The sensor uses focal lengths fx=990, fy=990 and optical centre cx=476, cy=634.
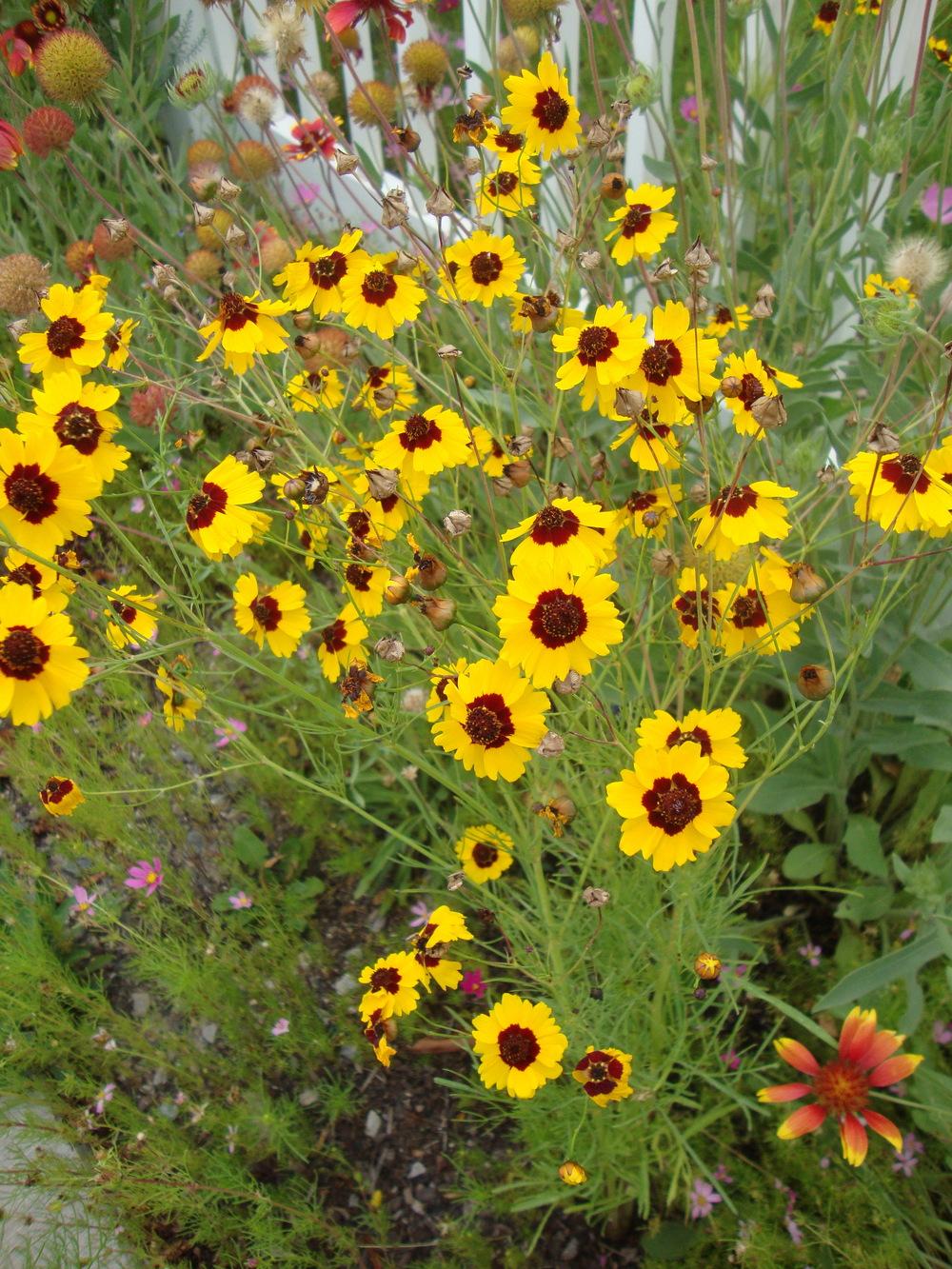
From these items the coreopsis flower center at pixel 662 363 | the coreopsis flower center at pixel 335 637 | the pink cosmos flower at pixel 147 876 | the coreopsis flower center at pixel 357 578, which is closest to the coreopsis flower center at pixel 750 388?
the coreopsis flower center at pixel 662 363

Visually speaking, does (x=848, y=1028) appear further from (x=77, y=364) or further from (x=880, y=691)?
(x=77, y=364)

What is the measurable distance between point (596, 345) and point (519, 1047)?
0.89 metres

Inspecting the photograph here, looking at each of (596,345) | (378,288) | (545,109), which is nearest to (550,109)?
(545,109)

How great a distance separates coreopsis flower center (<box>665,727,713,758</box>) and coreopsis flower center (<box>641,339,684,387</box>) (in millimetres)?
429

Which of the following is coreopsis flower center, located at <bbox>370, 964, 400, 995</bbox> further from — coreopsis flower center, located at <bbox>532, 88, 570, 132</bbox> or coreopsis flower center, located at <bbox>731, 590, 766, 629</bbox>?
coreopsis flower center, located at <bbox>532, 88, 570, 132</bbox>

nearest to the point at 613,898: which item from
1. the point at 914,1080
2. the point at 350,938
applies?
the point at 914,1080

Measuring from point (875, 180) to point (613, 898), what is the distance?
6.07ft

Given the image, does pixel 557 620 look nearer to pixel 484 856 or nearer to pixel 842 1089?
pixel 484 856

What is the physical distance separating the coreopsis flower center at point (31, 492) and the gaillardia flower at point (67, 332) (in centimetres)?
27

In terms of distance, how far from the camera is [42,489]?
1130 mm

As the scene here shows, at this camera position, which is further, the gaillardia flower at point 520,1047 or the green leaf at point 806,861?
the green leaf at point 806,861

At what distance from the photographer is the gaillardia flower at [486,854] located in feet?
5.05

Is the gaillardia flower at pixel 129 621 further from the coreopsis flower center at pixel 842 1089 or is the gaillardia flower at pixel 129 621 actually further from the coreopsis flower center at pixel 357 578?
the coreopsis flower center at pixel 842 1089

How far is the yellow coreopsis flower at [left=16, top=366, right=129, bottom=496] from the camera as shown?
1.19 metres
